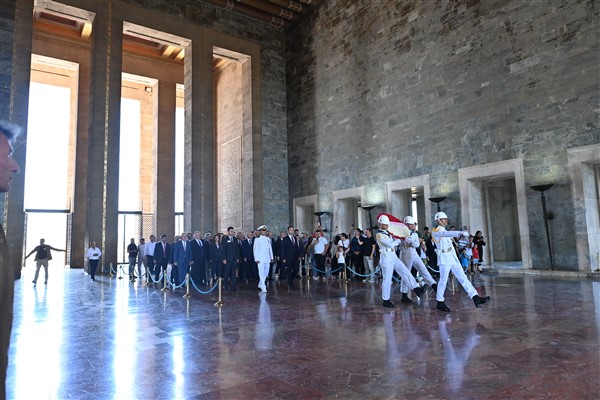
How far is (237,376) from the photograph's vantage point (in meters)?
3.77

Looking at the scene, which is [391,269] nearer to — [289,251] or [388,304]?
[388,304]

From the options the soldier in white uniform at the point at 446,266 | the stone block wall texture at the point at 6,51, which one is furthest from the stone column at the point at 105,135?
the soldier in white uniform at the point at 446,266

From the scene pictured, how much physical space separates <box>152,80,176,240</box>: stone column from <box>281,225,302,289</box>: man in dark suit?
12969 mm

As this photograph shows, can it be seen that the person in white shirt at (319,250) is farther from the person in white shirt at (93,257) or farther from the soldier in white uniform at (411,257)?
the person in white shirt at (93,257)

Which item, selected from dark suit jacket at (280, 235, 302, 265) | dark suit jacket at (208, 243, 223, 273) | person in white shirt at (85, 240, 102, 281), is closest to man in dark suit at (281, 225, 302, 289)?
dark suit jacket at (280, 235, 302, 265)

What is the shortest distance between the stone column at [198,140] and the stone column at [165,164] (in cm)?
483

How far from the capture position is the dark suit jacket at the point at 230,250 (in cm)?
1121

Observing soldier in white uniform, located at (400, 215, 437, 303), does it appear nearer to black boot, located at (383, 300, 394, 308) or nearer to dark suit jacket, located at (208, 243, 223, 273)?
black boot, located at (383, 300, 394, 308)

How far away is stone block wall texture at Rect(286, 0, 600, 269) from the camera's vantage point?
468 inches

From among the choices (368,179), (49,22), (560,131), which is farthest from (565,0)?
(49,22)

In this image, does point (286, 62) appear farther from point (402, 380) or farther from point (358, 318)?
point (402, 380)

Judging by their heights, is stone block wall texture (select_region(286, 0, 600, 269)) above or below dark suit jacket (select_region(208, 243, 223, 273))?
above

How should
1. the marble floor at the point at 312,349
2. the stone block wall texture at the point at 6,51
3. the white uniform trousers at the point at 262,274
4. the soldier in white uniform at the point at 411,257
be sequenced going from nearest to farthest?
the marble floor at the point at 312,349 → the soldier in white uniform at the point at 411,257 → the white uniform trousers at the point at 262,274 → the stone block wall texture at the point at 6,51

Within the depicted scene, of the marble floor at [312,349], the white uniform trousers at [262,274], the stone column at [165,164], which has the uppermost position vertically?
the stone column at [165,164]
